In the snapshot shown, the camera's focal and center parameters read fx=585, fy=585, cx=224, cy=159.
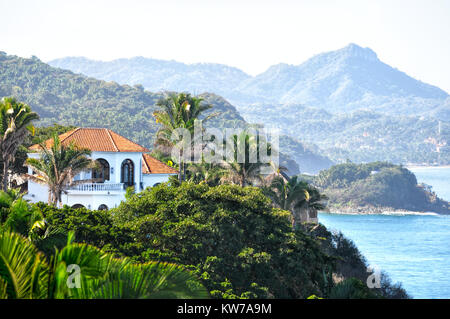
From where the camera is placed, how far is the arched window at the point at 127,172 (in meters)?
41.1

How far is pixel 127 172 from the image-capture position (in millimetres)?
41438

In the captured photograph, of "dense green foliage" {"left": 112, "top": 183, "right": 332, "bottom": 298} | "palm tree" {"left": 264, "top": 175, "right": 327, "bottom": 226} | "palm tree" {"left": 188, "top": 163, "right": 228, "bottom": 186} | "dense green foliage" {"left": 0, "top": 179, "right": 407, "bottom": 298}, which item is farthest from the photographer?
"palm tree" {"left": 264, "top": 175, "right": 327, "bottom": 226}

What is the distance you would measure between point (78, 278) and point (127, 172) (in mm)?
35532

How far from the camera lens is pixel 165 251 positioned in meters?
22.5

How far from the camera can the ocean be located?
7768 centimetres

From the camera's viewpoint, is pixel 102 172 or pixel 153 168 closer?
pixel 102 172

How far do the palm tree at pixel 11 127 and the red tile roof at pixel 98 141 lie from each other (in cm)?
670

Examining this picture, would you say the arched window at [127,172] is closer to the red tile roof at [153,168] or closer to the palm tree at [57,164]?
the red tile roof at [153,168]

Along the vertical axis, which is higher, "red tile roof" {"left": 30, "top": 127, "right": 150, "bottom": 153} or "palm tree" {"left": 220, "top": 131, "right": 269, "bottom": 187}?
"red tile roof" {"left": 30, "top": 127, "right": 150, "bottom": 153}

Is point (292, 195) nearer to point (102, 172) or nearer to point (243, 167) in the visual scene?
point (243, 167)

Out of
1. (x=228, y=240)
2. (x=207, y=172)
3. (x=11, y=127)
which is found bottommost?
(x=228, y=240)

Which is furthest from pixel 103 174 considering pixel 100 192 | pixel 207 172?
pixel 207 172

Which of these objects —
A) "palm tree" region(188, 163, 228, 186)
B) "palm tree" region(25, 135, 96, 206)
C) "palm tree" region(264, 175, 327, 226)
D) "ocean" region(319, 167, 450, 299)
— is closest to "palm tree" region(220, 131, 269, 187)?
"palm tree" region(188, 163, 228, 186)

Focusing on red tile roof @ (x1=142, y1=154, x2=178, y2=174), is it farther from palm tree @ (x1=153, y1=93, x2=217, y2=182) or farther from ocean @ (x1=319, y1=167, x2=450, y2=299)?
ocean @ (x1=319, y1=167, x2=450, y2=299)
